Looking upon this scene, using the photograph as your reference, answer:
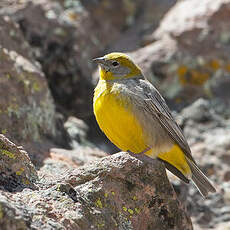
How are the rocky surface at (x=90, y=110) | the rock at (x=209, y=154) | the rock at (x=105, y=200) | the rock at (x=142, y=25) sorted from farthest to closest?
the rock at (x=142, y=25) < the rock at (x=209, y=154) < the rocky surface at (x=90, y=110) < the rock at (x=105, y=200)

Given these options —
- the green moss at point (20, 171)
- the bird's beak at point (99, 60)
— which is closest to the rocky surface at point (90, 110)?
the green moss at point (20, 171)

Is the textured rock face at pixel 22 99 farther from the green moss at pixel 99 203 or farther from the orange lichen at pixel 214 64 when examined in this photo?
the orange lichen at pixel 214 64

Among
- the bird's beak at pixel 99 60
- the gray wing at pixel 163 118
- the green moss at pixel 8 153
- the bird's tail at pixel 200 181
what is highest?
the bird's beak at pixel 99 60

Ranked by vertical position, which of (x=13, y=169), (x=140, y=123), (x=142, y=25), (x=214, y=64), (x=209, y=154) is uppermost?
(x=142, y=25)

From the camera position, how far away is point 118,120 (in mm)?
5223

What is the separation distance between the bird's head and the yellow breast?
1.65ft

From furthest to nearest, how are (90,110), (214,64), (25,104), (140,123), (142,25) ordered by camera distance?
1. (142,25)
2. (214,64)
3. (90,110)
4. (25,104)
5. (140,123)

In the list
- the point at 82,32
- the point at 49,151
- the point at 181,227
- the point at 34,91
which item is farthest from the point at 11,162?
the point at 82,32

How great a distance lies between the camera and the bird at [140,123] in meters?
5.29

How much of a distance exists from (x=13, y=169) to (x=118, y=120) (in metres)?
1.83

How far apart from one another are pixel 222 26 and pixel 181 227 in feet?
17.3

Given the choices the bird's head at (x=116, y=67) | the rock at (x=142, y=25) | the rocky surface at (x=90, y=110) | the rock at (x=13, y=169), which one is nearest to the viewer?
the rock at (x=13, y=169)

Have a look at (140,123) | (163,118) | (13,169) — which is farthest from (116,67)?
(13,169)

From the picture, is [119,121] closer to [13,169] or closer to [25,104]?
[25,104]
